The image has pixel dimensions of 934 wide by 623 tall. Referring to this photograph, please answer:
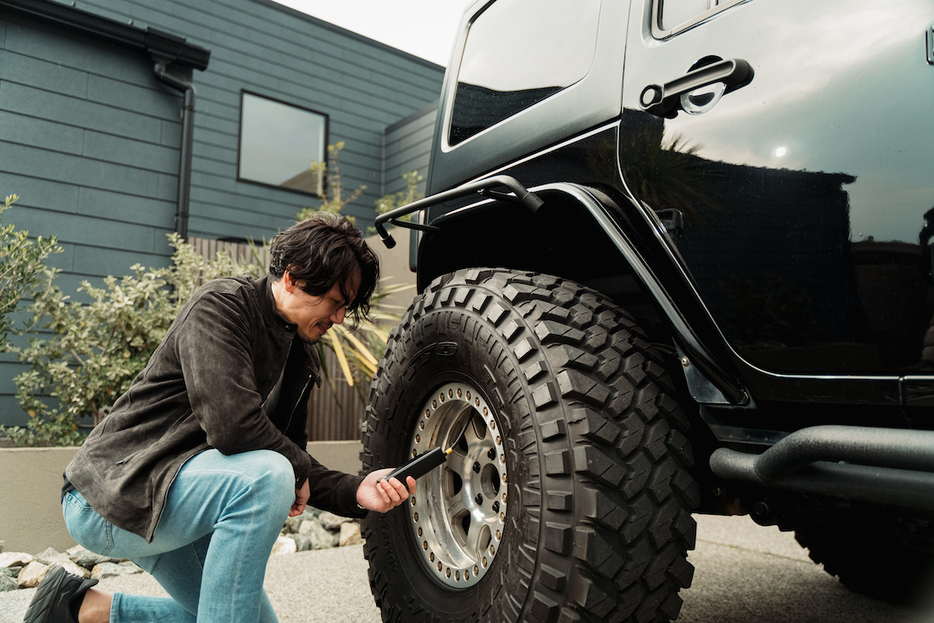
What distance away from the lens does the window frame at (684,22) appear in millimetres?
1448

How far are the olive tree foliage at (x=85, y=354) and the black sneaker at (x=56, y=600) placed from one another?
2.32 m

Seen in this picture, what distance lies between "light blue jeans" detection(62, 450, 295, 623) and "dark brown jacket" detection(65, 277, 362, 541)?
39 millimetres

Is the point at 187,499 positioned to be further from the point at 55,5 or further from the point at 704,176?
the point at 55,5

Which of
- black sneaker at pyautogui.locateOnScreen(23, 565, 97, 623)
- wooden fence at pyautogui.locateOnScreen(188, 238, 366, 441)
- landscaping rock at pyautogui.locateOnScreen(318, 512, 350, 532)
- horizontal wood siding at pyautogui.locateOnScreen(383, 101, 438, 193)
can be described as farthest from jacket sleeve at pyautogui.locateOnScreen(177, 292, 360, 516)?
horizontal wood siding at pyautogui.locateOnScreen(383, 101, 438, 193)

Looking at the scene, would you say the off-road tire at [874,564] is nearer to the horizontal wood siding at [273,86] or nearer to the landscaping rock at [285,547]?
the landscaping rock at [285,547]

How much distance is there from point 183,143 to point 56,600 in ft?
17.6

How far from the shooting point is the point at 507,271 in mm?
1805

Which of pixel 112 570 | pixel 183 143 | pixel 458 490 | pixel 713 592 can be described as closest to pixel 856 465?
pixel 458 490

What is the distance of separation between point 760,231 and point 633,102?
0.47 meters

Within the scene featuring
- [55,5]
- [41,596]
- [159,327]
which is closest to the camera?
[41,596]

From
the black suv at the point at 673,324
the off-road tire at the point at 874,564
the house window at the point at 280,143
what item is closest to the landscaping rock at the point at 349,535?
the black suv at the point at 673,324

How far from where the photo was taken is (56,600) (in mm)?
1695

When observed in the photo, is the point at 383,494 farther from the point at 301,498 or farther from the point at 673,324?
the point at 673,324

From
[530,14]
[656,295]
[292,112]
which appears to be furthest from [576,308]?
[292,112]
